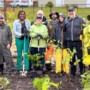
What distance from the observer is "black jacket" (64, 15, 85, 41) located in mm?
5148

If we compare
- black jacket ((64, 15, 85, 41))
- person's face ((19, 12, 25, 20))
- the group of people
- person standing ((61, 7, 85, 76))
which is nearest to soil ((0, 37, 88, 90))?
the group of people

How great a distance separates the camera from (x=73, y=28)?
5160mm

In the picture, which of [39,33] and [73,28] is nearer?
[73,28]

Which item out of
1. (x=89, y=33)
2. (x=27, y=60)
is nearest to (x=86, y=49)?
(x=89, y=33)

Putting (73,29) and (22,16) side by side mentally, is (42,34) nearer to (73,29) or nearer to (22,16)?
(22,16)

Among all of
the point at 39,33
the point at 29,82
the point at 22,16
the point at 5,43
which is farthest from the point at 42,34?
the point at 29,82

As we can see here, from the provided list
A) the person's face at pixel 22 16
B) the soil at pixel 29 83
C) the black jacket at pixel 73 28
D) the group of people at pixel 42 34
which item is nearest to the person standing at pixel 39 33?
the group of people at pixel 42 34

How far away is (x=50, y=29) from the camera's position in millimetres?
5809

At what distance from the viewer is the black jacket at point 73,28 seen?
16.9 ft

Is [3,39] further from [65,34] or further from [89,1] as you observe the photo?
[89,1]

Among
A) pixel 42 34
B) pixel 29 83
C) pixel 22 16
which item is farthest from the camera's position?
pixel 22 16

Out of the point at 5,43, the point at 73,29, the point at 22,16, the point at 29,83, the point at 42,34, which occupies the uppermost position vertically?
the point at 22,16

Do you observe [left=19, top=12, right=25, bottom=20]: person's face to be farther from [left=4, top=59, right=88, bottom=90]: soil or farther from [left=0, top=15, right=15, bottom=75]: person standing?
[left=4, top=59, right=88, bottom=90]: soil

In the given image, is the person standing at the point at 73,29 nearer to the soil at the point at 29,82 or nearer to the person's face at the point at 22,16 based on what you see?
the soil at the point at 29,82
